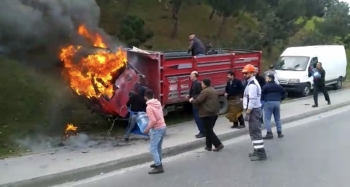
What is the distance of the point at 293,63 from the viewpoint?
73.0 feet

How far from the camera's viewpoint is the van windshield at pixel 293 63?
71.9 ft

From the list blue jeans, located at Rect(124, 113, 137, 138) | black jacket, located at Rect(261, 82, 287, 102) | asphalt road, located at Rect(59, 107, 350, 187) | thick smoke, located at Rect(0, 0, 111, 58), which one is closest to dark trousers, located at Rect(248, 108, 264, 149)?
asphalt road, located at Rect(59, 107, 350, 187)

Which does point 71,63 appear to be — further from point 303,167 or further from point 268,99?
point 303,167

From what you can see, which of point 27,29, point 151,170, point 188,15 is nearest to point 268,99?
point 151,170

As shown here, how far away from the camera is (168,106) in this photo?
1382 centimetres

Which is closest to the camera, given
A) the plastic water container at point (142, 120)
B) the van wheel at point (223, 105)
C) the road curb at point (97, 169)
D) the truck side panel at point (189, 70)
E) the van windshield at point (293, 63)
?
the road curb at point (97, 169)

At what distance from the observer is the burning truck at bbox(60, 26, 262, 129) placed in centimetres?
1145

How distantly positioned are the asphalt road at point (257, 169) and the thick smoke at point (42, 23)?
3.53 metres

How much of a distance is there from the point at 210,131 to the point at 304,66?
1268 centimetres

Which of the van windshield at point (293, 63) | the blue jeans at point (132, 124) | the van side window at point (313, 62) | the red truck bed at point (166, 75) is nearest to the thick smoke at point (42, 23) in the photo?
the red truck bed at point (166, 75)

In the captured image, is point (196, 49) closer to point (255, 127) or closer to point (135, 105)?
point (135, 105)

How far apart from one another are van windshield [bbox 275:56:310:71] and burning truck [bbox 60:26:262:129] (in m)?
9.11

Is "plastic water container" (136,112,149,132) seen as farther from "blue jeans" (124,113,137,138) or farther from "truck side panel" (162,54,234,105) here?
"truck side panel" (162,54,234,105)

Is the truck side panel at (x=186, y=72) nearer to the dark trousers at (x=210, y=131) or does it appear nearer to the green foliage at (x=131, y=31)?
the dark trousers at (x=210, y=131)
